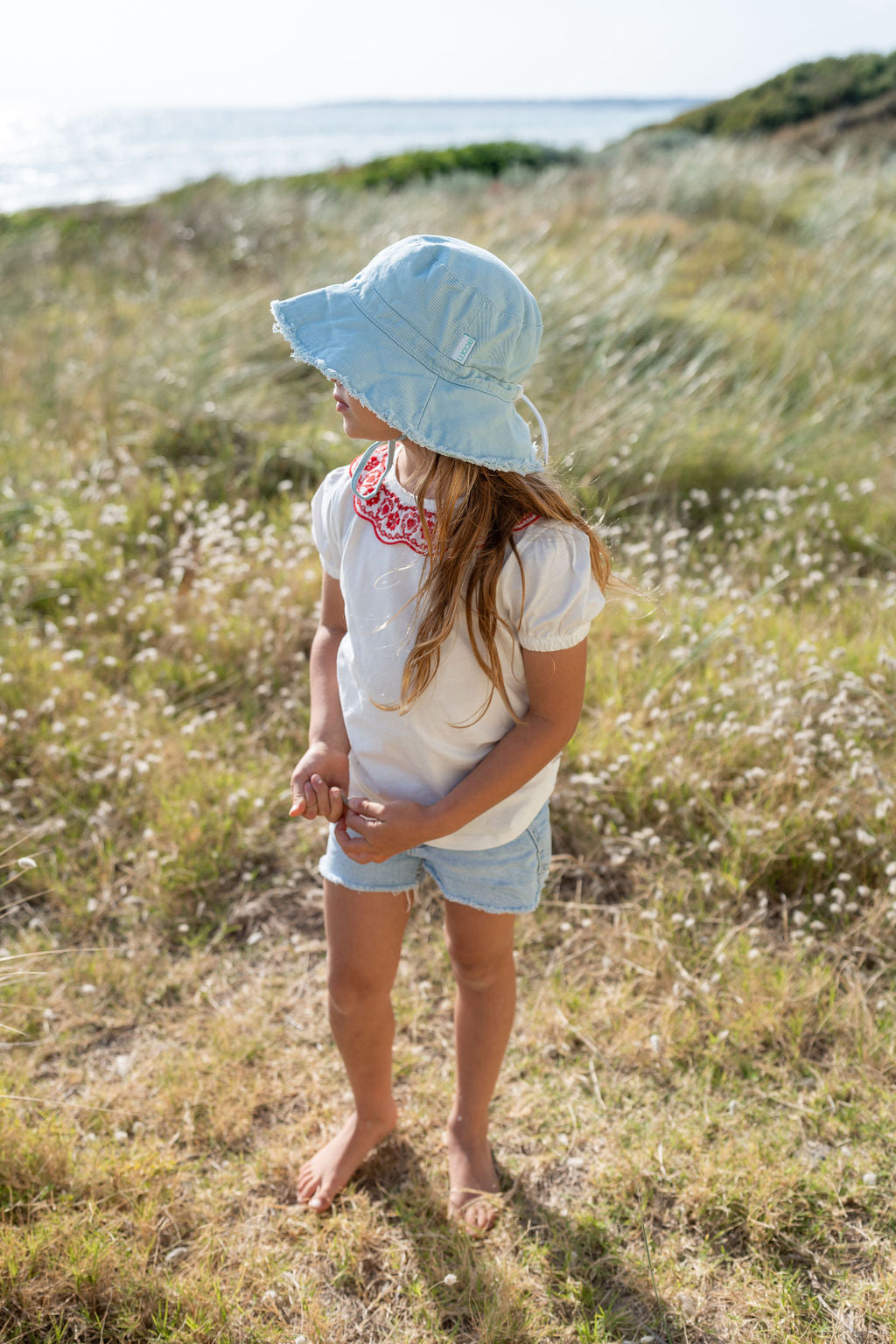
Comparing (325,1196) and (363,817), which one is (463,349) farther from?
(325,1196)

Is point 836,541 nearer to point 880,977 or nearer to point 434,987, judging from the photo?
point 880,977

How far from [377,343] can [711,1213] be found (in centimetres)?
181

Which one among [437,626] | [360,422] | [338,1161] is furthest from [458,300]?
[338,1161]

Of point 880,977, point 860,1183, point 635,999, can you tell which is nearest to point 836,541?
point 880,977

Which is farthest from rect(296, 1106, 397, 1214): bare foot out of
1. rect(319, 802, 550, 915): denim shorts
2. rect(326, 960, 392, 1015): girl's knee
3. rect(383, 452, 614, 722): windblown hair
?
rect(383, 452, 614, 722): windblown hair

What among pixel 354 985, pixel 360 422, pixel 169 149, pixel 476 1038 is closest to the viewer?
pixel 360 422

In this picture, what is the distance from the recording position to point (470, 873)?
1.72 m

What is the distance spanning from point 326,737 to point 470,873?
1.18 feet

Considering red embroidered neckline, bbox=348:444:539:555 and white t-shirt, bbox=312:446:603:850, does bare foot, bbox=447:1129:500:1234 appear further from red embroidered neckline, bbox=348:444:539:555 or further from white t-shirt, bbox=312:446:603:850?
red embroidered neckline, bbox=348:444:539:555

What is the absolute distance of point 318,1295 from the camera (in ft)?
5.99

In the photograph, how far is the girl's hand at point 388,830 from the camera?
153 cm

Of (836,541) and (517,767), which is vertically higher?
(517,767)

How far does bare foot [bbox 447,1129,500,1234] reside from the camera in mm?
1940

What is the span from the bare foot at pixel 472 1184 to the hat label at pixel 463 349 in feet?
5.21
